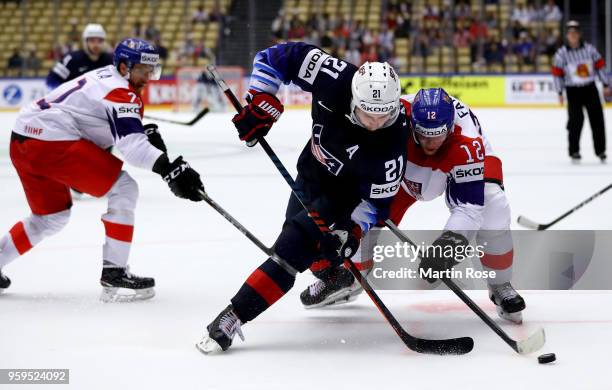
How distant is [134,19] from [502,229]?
15.9 m

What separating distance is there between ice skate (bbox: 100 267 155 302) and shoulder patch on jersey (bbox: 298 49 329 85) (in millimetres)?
1122

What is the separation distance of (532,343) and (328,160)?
906 mm

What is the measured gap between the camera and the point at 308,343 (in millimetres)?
2986

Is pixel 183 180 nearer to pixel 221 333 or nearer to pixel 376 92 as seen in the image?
pixel 221 333

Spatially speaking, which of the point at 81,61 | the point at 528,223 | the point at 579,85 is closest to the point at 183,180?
the point at 528,223

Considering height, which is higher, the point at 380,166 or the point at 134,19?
the point at 380,166

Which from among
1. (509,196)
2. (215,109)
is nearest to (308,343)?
(509,196)

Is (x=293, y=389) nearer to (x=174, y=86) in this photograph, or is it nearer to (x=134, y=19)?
(x=174, y=86)

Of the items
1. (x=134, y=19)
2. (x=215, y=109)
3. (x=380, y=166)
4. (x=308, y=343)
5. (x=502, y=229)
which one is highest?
(x=380, y=166)

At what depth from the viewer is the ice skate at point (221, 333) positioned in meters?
2.82

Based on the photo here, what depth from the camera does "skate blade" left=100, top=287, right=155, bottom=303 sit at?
3574 mm

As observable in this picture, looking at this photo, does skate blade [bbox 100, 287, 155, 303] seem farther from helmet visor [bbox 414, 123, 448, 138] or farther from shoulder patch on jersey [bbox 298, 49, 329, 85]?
helmet visor [bbox 414, 123, 448, 138]

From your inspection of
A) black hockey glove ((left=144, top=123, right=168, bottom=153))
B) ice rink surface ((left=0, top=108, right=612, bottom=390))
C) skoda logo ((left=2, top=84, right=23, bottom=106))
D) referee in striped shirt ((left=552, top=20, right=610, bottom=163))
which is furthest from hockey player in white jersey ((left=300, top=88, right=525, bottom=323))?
skoda logo ((left=2, top=84, right=23, bottom=106))
